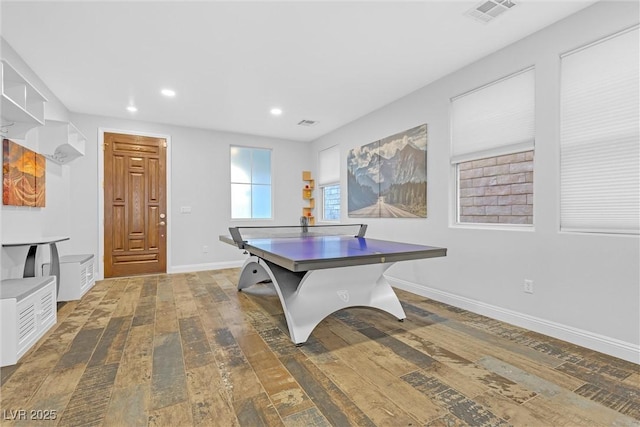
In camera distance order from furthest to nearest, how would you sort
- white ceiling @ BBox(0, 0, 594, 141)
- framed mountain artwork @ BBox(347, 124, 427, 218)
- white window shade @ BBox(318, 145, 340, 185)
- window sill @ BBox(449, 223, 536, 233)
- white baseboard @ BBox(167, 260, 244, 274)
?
1. white window shade @ BBox(318, 145, 340, 185)
2. white baseboard @ BBox(167, 260, 244, 274)
3. framed mountain artwork @ BBox(347, 124, 427, 218)
4. window sill @ BBox(449, 223, 536, 233)
5. white ceiling @ BBox(0, 0, 594, 141)

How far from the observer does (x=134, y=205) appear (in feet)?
16.1

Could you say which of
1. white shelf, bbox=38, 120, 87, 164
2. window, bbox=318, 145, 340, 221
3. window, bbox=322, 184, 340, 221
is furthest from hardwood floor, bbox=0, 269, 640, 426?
window, bbox=318, 145, 340, 221

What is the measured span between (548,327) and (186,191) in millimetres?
5253

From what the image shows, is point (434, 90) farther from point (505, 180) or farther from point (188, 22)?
point (188, 22)

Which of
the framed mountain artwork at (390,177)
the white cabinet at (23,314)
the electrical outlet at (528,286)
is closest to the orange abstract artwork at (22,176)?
the white cabinet at (23,314)

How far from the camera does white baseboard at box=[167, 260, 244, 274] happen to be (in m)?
5.17

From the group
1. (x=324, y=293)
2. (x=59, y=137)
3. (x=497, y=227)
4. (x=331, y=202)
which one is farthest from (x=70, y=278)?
(x=497, y=227)

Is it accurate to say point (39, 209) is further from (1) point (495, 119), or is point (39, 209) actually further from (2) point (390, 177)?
(1) point (495, 119)

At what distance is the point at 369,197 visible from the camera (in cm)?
467

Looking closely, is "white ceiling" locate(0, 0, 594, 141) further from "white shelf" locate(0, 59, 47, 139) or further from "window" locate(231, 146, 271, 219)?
"window" locate(231, 146, 271, 219)

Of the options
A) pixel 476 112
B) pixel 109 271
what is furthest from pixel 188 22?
pixel 109 271

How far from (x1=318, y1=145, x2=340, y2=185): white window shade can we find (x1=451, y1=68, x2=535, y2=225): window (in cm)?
253

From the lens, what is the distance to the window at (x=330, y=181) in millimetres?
5660

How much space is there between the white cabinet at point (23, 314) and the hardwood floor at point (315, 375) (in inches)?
3.5
